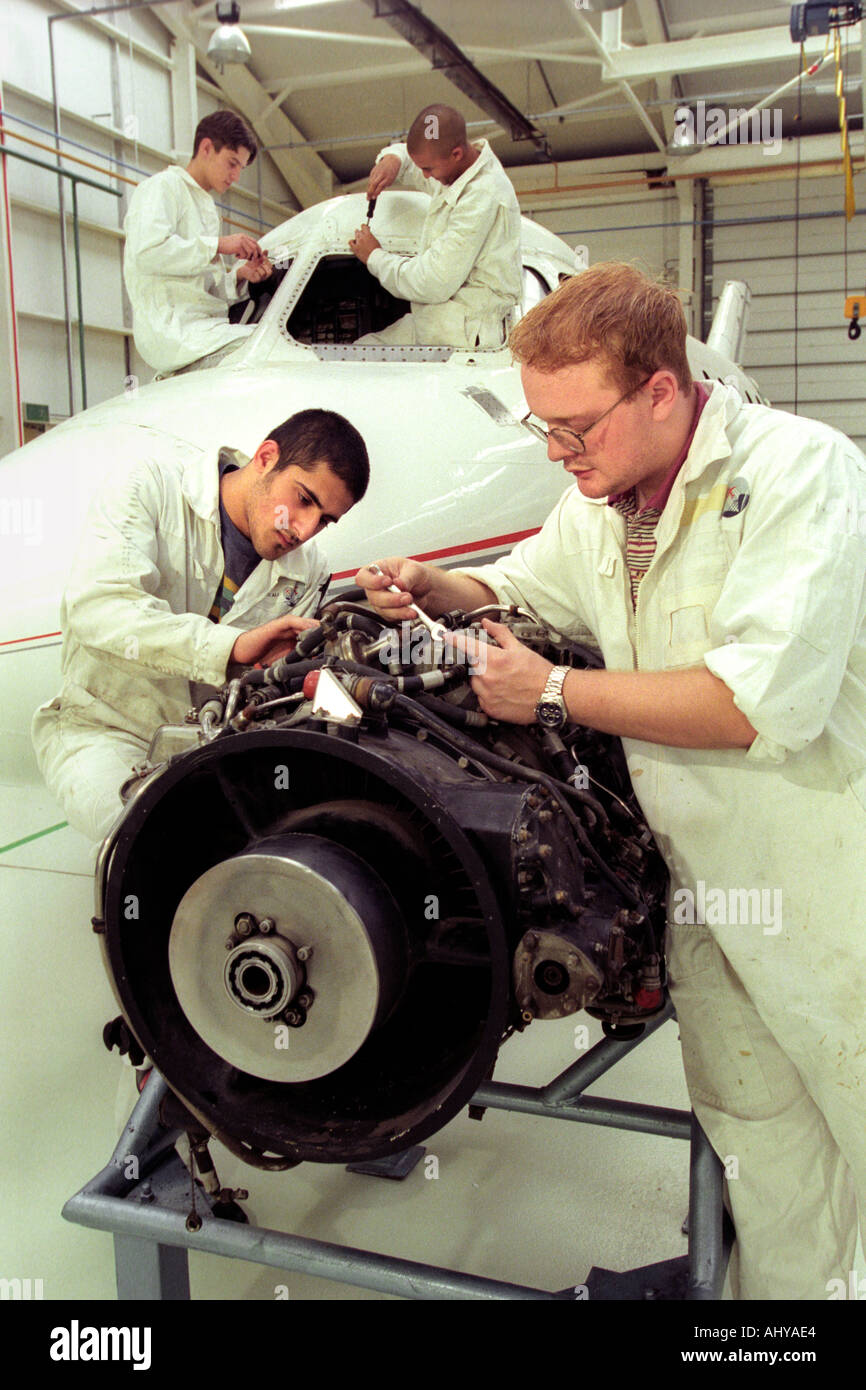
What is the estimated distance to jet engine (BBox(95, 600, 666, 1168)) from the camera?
132cm

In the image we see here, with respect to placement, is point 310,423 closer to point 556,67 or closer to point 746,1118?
point 746,1118

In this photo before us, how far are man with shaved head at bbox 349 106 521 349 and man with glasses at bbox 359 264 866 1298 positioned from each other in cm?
254

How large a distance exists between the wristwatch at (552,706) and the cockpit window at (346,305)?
3775 mm

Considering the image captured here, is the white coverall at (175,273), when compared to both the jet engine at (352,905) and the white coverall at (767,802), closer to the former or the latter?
the white coverall at (767,802)

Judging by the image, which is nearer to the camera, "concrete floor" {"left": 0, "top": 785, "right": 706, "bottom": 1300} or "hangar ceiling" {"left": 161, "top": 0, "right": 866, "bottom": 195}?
"concrete floor" {"left": 0, "top": 785, "right": 706, "bottom": 1300}

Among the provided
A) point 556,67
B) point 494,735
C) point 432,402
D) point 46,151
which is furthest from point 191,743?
point 556,67

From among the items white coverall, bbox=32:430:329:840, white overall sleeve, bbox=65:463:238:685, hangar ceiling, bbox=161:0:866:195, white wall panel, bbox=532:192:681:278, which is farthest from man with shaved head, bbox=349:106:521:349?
white wall panel, bbox=532:192:681:278

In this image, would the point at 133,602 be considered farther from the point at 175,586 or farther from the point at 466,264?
the point at 466,264

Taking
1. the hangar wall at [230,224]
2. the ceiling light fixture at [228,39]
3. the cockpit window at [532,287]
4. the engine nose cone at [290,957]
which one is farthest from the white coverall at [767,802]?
the ceiling light fixture at [228,39]

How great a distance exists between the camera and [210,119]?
4129 millimetres

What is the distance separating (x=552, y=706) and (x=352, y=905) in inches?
18.6

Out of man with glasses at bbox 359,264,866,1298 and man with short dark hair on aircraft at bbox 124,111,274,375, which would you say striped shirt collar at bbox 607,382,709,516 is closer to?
man with glasses at bbox 359,264,866,1298

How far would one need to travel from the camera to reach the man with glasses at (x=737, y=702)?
1.49 meters
